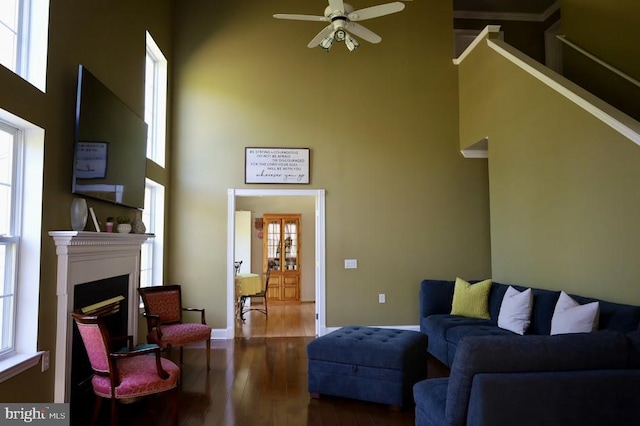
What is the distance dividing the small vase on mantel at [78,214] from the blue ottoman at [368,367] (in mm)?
2156

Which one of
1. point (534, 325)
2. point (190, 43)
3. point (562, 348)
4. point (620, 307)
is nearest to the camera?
point (562, 348)

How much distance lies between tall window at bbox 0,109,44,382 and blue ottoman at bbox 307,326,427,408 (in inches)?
84.5

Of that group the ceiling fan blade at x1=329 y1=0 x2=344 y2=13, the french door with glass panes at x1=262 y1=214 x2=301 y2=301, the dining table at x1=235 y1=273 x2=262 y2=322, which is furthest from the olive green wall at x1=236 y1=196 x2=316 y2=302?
the ceiling fan blade at x1=329 y1=0 x2=344 y2=13

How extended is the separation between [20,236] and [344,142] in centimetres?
432

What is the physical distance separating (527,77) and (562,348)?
131 inches

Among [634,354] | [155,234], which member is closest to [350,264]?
[155,234]

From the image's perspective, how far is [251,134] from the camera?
604cm

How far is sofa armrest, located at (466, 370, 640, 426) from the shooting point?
2053 millimetres

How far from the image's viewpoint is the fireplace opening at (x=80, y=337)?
10.4 feet

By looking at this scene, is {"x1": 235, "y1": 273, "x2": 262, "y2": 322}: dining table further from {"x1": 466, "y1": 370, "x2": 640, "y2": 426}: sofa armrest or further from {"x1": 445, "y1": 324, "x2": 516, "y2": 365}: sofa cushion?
{"x1": 466, "y1": 370, "x2": 640, "y2": 426}: sofa armrest

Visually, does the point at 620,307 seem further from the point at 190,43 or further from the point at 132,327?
the point at 190,43

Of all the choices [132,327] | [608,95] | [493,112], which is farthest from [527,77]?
[132,327]

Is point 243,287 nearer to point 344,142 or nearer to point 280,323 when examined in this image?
point 280,323

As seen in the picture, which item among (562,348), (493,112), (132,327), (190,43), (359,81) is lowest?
(132,327)
